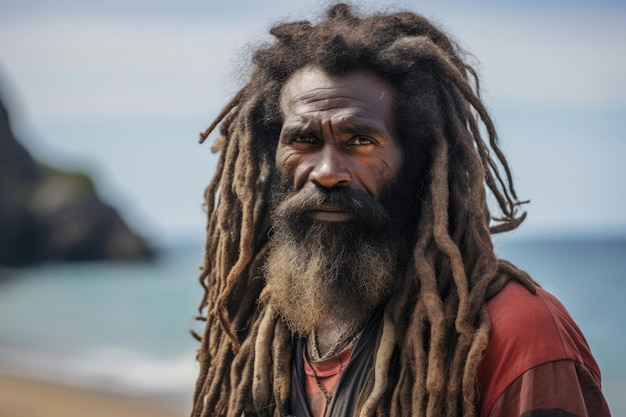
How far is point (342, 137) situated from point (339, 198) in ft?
0.75

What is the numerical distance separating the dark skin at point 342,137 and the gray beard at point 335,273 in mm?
64

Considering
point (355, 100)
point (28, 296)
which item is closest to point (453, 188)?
point (355, 100)

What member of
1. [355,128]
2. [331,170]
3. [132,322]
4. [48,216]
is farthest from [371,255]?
[48,216]

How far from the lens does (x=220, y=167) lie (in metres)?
4.03

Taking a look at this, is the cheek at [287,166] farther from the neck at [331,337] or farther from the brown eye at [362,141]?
the neck at [331,337]

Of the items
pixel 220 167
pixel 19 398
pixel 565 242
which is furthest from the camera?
pixel 565 242

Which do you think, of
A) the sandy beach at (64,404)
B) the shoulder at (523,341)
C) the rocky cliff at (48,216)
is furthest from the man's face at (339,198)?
the rocky cliff at (48,216)

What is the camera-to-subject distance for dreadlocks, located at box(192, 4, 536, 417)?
3057mm

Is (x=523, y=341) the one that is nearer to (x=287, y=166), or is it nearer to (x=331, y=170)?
(x=331, y=170)

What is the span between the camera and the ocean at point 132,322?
12.1 meters

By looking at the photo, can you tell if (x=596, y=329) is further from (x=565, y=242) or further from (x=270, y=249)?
(x=565, y=242)

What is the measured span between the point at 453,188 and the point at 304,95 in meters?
0.65

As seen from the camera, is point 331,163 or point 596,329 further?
point 596,329

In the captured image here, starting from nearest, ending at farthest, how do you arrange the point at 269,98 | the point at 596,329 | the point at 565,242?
the point at 269,98, the point at 596,329, the point at 565,242
